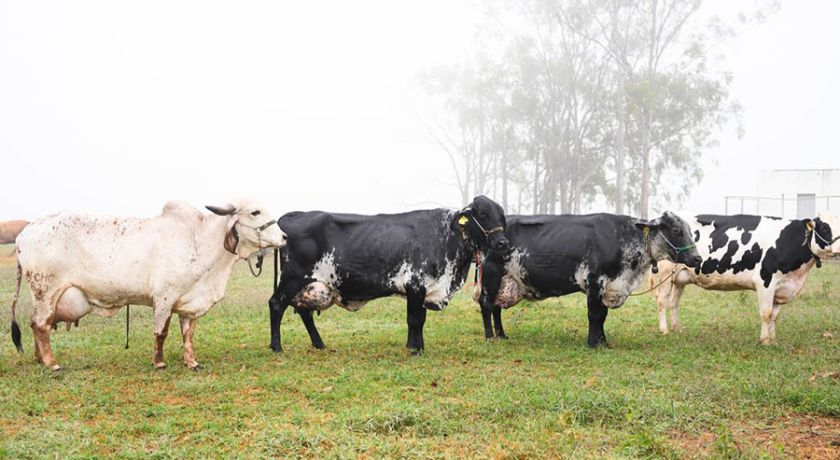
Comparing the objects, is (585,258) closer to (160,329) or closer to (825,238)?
(825,238)

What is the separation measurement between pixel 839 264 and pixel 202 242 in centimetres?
2428

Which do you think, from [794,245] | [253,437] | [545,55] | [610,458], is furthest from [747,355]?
[545,55]

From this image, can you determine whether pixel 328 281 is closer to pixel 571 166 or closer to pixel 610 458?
pixel 610 458

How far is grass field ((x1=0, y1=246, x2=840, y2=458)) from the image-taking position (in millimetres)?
5309

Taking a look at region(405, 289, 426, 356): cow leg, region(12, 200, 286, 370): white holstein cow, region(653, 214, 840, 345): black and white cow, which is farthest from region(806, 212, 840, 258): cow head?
region(12, 200, 286, 370): white holstein cow

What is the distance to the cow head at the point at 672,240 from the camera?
9359 millimetres

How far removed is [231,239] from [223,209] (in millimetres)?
379

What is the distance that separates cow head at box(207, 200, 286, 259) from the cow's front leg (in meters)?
1.00

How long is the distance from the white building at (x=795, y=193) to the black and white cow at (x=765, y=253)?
29.5 meters

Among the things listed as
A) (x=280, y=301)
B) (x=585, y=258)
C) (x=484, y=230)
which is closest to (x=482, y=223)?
(x=484, y=230)

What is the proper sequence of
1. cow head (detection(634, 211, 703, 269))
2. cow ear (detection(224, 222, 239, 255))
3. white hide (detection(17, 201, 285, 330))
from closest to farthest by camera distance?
white hide (detection(17, 201, 285, 330)) < cow ear (detection(224, 222, 239, 255)) < cow head (detection(634, 211, 703, 269))

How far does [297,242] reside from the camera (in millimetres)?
9031

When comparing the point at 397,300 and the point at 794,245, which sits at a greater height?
the point at 794,245

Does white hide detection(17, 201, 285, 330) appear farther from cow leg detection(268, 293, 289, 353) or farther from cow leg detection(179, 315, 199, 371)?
cow leg detection(268, 293, 289, 353)
